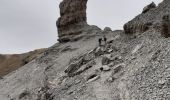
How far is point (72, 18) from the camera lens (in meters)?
65.6

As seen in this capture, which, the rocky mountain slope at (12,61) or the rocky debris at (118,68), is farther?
the rocky mountain slope at (12,61)

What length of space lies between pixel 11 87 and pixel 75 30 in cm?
1688

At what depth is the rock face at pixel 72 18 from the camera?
214 ft

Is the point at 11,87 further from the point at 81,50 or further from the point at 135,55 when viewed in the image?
the point at 135,55

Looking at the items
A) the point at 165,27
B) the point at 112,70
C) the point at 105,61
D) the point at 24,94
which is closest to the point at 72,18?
the point at 24,94

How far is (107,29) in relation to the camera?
6544cm

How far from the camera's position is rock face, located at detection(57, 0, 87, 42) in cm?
6538

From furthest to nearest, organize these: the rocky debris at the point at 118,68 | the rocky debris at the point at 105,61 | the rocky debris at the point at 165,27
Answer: the rocky debris at the point at 105,61 → the rocky debris at the point at 165,27 → the rocky debris at the point at 118,68

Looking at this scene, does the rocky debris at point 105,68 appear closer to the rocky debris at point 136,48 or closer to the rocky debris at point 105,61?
the rocky debris at point 105,61

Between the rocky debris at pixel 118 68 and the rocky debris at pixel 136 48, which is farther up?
the rocky debris at pixel 136 48

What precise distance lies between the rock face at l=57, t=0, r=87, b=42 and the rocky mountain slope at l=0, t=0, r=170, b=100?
6.12m

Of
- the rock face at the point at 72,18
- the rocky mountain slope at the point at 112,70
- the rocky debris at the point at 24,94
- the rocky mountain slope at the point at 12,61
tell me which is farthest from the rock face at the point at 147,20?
the rocky mountain slope at the point at 12,61

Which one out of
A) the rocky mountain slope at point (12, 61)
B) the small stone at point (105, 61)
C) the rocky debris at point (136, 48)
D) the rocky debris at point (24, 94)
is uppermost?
the rocky debris at point (136, 48)

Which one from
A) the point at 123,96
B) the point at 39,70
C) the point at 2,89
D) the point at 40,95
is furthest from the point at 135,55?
the point at 2,89
